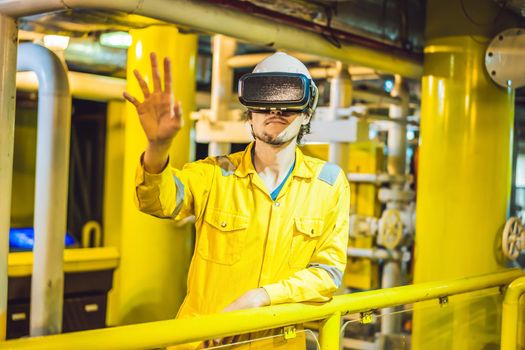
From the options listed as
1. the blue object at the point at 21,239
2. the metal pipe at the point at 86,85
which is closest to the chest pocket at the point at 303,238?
the metal pipe at the point at 86,85

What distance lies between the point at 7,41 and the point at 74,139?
430 centimetres

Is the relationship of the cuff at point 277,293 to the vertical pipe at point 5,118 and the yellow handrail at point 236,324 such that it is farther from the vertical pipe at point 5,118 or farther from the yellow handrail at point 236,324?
the vertical pipe at point 5,118

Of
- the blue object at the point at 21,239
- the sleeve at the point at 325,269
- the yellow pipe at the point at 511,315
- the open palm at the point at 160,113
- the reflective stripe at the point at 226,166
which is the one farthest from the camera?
the blue object at the point at 21,239

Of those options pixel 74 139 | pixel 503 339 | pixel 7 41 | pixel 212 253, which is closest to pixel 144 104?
pixel 212 253

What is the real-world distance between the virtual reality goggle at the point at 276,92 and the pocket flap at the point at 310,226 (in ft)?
1.21

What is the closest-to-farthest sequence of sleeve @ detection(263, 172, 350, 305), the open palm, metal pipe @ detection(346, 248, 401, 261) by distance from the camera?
the open palm → sleeve @ detection(263, 172, 350, 305) → metal pipe @ detection(346, 248, 401, 261)

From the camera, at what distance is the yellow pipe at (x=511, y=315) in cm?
287

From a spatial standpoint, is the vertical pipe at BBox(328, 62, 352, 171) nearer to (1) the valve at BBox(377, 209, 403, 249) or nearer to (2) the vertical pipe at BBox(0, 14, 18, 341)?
(1) the valve at BBox(377, 209, 403, 249)

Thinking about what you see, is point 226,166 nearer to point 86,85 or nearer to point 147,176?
point 147,176

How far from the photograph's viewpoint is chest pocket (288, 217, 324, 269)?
223 cm

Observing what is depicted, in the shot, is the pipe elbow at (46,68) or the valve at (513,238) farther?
the valve at (513,238)

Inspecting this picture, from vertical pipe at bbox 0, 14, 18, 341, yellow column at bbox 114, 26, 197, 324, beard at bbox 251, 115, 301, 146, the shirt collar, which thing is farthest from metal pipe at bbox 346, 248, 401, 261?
vertical pipe at bbox 0, 14, 18, 341

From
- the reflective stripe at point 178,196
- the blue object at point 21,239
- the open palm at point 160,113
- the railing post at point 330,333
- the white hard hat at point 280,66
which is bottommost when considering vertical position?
the blue object at point 21,239

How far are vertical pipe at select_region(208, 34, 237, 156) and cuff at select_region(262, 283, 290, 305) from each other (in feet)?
7.81
